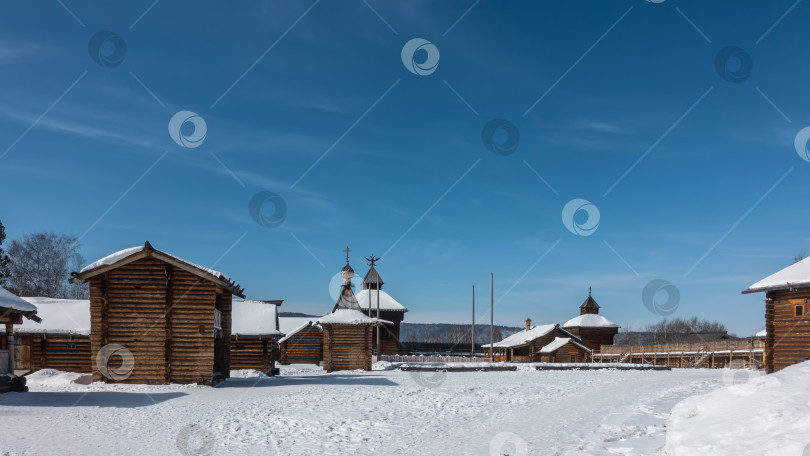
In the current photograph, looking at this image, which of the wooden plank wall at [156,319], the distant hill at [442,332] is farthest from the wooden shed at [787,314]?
the distant hill at [442,332]

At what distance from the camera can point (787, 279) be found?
83.7 feet

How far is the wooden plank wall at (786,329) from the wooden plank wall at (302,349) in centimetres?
3268

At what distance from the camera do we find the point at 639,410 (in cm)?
1617

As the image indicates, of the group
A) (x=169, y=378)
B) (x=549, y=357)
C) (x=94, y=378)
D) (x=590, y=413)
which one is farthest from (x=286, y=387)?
(x=549, y=357)

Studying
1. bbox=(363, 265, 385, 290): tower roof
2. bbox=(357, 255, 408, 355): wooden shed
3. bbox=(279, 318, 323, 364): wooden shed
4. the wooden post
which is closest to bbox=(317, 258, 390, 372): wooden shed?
bbox=(279, 318, 323, 364): wooden shed

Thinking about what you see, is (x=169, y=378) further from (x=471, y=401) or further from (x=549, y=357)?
(x=549, y=357)

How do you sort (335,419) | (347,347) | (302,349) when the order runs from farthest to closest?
(302,349)
(347,347)
(335,419)

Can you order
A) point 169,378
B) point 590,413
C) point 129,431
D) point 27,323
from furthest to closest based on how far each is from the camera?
point 27,323 < point 169,378 < point 590,413 < point 129,431

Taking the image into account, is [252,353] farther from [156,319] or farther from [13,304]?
[13,304]

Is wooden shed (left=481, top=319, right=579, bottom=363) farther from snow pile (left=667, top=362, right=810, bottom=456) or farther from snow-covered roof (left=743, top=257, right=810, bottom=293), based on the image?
snow pile (left=667, top=362, right=810, bottom=456)

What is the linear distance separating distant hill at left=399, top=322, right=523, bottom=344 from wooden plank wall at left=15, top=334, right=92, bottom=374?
121 meters

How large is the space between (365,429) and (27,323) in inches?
973

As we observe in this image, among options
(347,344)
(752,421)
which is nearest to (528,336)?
(347,344)

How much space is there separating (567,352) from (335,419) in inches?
1913
